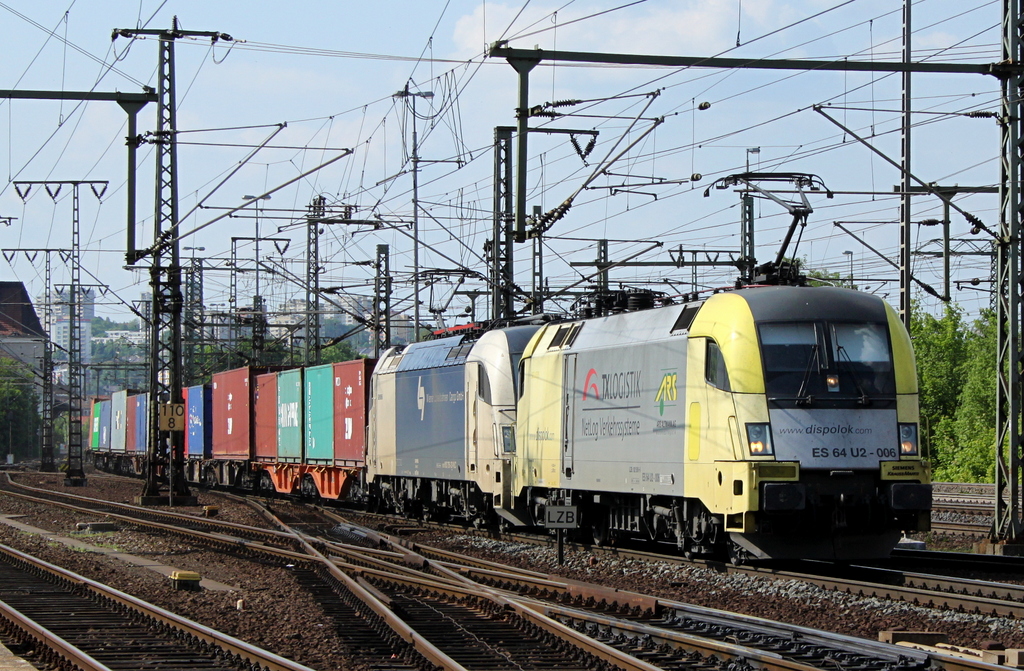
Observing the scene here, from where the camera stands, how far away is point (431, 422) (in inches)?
945

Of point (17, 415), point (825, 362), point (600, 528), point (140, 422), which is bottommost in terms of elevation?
point (600, 528)

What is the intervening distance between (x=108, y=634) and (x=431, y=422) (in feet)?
41.6

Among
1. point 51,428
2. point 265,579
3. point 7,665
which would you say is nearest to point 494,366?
point 265,579

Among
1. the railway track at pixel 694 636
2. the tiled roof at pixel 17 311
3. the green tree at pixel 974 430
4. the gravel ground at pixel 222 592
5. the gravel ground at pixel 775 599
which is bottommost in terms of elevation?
the gravel ground at pixel 222 592

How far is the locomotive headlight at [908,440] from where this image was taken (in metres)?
14.5

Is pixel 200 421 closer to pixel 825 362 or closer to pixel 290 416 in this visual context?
pixel 290 416

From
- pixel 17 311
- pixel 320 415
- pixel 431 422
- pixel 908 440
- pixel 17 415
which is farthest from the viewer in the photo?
pixel 17 311

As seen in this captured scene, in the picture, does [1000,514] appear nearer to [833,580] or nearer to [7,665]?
[833,580]

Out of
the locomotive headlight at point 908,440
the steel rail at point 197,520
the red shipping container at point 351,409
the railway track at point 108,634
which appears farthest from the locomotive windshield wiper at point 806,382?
the red shipping container at point 351,409

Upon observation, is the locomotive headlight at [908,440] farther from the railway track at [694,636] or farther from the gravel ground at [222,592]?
the gravel ground at [222,592]

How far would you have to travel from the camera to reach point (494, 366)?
21359 millimetres

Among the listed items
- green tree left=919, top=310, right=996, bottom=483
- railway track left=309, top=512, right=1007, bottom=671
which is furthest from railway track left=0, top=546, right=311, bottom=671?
green tree left=919, top=310, right=996, bottom=483

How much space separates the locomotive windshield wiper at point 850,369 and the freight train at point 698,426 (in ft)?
0.05

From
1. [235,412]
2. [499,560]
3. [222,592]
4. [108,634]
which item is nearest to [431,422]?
[499,560]
